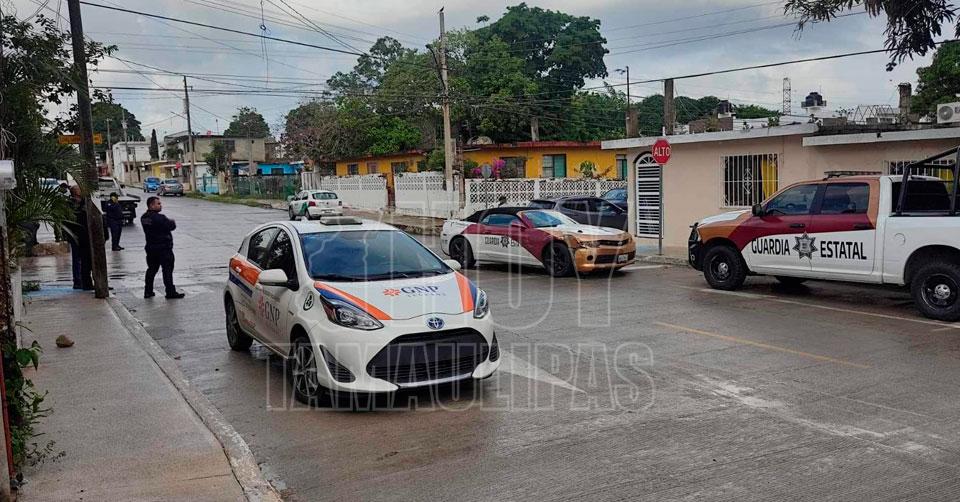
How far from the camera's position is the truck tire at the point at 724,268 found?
13172 millimetres

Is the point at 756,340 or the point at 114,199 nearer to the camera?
the point at 756,340

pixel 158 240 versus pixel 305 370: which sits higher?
pixel 158 240

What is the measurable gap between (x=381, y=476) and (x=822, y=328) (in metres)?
6.78

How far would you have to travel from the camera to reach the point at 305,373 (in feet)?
22.9

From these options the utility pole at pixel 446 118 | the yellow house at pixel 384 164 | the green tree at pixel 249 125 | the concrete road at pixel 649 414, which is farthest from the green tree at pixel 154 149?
the concrete road at pixel 649 414

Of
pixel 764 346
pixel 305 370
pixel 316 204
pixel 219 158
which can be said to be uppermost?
pixel 219 158

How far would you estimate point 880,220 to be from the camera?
11062 millimetres

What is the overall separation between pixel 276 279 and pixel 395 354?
1537 millimetres

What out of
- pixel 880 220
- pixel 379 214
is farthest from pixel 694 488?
pixel 379 214

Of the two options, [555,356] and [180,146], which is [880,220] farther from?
[180,146]

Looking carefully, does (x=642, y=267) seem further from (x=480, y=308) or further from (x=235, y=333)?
(x=480, y=308)

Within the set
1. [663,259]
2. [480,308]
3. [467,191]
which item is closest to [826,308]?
[480,308]

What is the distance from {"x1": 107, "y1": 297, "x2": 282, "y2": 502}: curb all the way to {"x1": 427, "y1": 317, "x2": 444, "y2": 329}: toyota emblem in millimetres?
1692

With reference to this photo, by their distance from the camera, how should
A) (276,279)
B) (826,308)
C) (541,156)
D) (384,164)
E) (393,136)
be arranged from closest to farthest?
(276,279)
(826,308)
(541,156)
(384,164)
(393,136)
